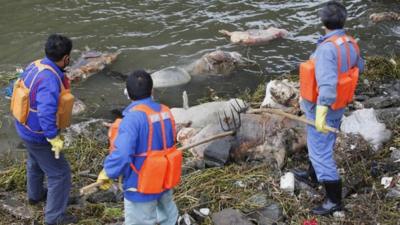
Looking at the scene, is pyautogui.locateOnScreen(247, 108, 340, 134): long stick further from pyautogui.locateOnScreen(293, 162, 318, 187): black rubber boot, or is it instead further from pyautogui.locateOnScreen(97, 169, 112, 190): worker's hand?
pyautogui.locateOnScreen(97, 169, 112, 190): worker's hand

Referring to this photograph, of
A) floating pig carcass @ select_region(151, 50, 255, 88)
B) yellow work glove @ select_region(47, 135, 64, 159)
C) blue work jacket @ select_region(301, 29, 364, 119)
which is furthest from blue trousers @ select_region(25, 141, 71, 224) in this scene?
floating pig carcass @ select_region(151, 50, 255, 88)

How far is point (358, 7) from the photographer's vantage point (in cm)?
1219

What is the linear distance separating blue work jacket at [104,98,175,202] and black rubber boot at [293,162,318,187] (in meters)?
1.98

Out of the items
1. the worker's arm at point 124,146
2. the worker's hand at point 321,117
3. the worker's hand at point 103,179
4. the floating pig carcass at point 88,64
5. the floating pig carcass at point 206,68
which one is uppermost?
the worker's arm at point 124,146

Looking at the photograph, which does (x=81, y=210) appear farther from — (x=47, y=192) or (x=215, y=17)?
(x=215, y=17)

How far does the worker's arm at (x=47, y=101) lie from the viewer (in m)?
4.52

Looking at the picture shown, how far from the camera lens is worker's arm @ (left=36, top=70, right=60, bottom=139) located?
452cm

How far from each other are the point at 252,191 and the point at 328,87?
55.7 inches

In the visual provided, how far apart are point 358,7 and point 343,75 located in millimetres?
8150

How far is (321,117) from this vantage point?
4.62 m

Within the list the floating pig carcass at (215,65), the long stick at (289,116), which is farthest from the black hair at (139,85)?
the floating pig carcass at (215,65)

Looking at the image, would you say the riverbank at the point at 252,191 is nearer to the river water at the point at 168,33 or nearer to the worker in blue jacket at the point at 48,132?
the worker in blue jacket at the point at 48,132

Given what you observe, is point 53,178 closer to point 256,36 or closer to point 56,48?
point 56,48

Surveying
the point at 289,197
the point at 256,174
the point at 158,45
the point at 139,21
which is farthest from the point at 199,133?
the point at 139,21
